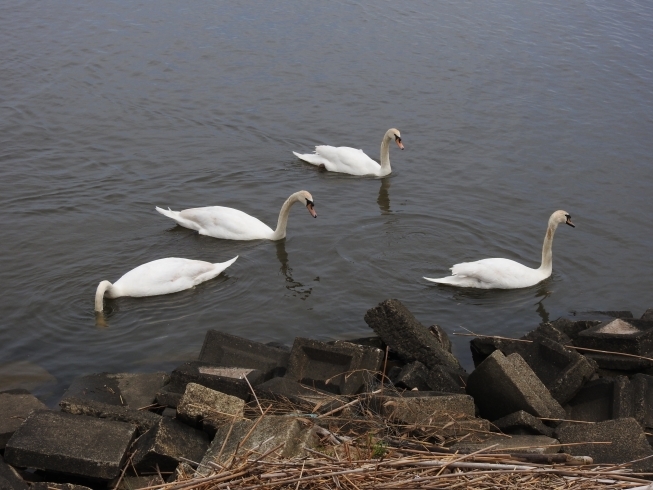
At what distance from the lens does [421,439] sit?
564 centimetres

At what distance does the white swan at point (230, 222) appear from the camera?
11.4m

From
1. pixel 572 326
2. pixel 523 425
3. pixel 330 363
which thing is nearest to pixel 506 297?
pixel 572 326

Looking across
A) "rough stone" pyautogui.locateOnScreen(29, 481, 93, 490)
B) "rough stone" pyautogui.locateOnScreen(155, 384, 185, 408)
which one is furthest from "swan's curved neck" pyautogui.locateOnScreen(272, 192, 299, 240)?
"rough stone" pyautogui.locateOnScreen(29, 481, 93, 490)

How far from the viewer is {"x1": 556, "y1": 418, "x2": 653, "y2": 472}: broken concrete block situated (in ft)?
19.2

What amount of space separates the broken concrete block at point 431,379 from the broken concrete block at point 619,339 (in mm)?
1391

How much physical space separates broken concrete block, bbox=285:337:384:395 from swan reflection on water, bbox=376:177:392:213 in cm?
557

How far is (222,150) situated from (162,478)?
30.9 feet

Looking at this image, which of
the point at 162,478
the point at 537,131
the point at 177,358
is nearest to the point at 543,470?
the point at 162,478

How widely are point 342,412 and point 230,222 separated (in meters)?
5.91

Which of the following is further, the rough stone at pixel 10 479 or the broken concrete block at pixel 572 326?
the broken concrete block at pixel 572 326

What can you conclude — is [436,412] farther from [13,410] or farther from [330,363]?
[13,410]

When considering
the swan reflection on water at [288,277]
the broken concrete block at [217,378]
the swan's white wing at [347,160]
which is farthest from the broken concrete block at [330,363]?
the swan's white wing at [347,160]

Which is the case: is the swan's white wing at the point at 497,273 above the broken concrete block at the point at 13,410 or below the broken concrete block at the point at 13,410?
above

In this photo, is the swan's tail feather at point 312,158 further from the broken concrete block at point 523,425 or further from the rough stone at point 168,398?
the broken concrete block at point 523,425
